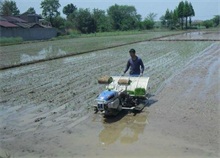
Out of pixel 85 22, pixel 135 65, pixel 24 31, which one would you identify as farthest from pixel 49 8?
pixel 135 65

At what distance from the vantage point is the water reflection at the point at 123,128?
6.07m

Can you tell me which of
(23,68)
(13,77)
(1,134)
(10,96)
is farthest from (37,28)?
(1,134)

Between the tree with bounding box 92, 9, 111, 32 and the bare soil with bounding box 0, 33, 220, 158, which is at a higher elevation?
the tree with bounding box 92, 9, 111, 32

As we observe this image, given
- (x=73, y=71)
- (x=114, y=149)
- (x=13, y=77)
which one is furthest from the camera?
(x=73, y=71)

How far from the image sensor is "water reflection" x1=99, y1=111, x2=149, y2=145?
6.07 meters

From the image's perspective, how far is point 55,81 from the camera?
12219 millimetres

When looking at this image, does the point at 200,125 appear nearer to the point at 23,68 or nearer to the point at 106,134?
the point at 106,134

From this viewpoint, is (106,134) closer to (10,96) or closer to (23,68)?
(10,96)

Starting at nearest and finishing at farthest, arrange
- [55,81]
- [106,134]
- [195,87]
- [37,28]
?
[106,134]
[195,87]
[55,81]
[37,28]

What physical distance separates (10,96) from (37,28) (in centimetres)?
3757

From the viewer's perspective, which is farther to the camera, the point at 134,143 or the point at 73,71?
the point at 73,71

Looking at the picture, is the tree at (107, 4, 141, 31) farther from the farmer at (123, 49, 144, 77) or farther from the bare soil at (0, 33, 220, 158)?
the farmer at (123, 49, 144, 77)

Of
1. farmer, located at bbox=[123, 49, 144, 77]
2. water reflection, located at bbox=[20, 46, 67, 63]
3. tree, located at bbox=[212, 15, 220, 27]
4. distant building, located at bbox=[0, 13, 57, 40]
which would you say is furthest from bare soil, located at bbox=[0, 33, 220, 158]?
tree, located at bbox=[212, 15, 220, 27]

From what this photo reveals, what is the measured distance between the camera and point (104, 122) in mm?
7039
